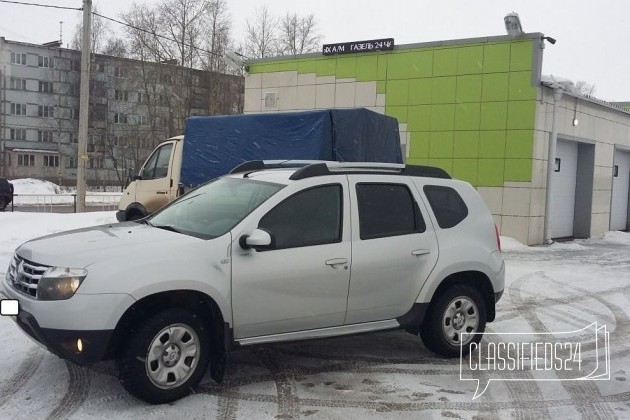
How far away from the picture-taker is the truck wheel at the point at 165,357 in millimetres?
4156

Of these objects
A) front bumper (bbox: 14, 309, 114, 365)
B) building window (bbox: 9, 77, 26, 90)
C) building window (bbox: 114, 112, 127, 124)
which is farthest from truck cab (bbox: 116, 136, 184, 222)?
building window (bbox: 9, 77, 26, 90)

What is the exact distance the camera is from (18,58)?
69875mm

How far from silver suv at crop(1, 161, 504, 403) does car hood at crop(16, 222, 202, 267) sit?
0.01 meters

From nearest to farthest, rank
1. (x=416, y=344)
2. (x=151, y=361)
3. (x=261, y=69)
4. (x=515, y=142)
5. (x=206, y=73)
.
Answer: (x=151, y=361) < (x=416, y=344) < (x=515, y=142) < (x=261, y=69) < (x=206, y=73)

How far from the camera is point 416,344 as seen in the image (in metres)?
6.30

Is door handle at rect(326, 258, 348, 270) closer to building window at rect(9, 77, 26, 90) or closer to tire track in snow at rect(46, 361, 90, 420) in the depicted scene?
tire track in snow at rect(46, 361, 90, 420)

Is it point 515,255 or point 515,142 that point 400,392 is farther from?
point 515,142

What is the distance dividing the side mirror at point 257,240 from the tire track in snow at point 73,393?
166cm

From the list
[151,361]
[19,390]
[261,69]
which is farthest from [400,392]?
[261,69]

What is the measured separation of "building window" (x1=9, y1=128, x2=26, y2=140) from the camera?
6944 centimetres

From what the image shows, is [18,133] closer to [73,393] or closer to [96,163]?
[96,163]

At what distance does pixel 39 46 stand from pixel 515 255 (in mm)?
70104

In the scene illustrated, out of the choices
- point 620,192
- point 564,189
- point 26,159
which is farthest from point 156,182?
point 26,159

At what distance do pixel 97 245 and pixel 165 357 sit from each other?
0.98 meters
